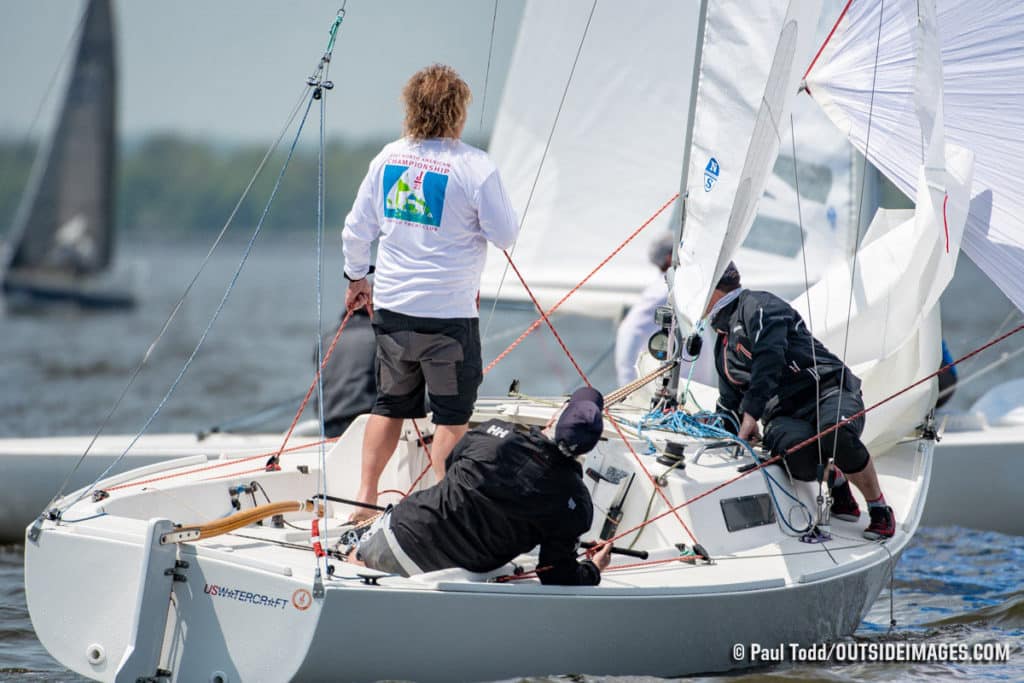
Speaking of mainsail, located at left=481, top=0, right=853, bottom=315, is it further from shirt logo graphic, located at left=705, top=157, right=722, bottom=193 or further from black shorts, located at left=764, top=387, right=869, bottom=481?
black shorts, located at left=764, top=387, right=869, bottom=481

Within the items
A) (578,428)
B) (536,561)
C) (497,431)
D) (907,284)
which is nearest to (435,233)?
(497,431)

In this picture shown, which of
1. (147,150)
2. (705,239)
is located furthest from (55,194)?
(147,150)

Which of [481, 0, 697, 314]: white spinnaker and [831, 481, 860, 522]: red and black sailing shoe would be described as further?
[481, 0, 697, 314]: white spinnaker

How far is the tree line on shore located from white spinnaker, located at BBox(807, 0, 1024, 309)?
55.1 meters

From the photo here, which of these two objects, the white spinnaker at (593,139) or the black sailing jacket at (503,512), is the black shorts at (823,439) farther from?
the white spinnaker at (593,139)

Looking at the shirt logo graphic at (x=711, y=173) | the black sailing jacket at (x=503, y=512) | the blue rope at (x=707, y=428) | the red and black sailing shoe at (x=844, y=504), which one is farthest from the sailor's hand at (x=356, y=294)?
the red and black sailing shoe at (x=844, y=504)

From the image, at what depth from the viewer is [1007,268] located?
14.3 feet

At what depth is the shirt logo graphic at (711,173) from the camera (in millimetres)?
4543

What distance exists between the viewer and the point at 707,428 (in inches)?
176

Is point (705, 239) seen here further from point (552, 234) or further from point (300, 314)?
point (300, 314)

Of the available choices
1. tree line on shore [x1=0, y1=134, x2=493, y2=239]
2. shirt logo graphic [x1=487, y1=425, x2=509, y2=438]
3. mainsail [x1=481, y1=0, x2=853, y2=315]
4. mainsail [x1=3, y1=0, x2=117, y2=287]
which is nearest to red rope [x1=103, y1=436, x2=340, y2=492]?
shirt logo graphic [x1=487, y1=425, x2=509, y2=438]

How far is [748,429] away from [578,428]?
1211 mm

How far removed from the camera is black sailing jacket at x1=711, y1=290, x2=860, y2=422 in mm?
4258

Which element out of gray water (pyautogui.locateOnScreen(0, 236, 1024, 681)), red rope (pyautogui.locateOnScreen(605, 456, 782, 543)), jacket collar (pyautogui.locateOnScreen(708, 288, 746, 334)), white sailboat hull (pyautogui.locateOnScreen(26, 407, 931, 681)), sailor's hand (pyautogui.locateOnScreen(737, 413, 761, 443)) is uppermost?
jacket collar (pyautogui.locateOnScreen(708, 288, 746, 334))
